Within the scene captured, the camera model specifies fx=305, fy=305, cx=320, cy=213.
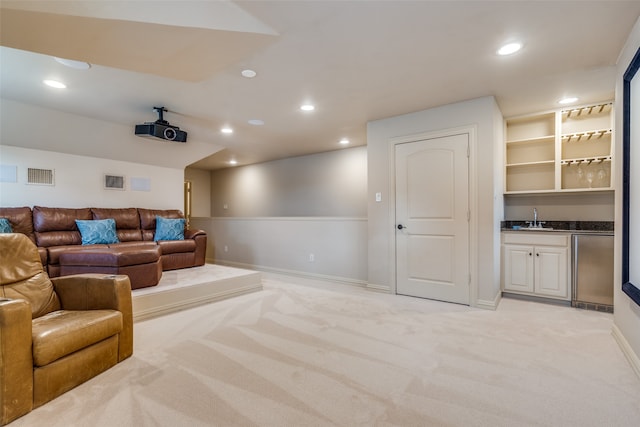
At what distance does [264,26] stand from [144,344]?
254cm

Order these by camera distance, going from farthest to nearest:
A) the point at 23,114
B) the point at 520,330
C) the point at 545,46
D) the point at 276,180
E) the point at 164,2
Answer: the point at 276,180 → the point at 23,114 → the point at 520,330 → the point at 545,46 → the point at 164,2

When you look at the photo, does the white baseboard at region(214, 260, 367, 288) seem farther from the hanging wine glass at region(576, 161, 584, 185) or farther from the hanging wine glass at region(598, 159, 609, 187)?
the hanging wine glass at region(598, 159, 609, 187)

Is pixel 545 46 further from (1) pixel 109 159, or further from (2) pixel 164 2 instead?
(1) pixel 109 159

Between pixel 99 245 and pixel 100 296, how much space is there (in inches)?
98.1

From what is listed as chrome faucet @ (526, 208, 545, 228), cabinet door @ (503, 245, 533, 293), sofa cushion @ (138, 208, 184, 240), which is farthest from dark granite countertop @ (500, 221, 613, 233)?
sofa cushion @ (138, 208, 184, 240)

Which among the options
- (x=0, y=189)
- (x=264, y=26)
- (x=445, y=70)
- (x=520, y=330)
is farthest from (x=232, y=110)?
(x=520, y=330)

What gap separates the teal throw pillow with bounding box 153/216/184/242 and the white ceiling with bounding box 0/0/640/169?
181 cm

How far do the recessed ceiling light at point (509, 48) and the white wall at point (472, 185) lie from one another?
0.92 metres

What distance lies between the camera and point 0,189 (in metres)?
3.85

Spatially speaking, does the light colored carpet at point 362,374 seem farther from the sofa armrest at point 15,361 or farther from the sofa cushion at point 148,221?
the sofa cushion at point 148,221

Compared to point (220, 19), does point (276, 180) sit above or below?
below

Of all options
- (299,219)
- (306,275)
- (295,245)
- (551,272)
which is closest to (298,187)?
(299,219)

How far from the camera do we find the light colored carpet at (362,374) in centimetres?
156

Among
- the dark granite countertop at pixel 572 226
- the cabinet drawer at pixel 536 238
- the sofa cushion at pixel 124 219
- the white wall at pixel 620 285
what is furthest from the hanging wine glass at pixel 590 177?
the sofa cushion at pixel 124 219
